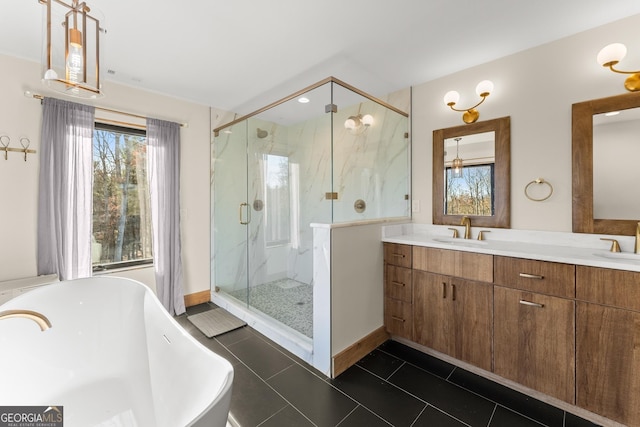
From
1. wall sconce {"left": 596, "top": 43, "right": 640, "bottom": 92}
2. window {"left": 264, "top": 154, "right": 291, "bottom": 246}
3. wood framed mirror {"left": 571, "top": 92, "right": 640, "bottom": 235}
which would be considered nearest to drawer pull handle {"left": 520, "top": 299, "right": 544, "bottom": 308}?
wood framed mirror {"left": 571, "top": 92, "right": 640, "bottom": 235}

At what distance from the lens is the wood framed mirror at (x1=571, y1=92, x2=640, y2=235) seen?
1.71 m

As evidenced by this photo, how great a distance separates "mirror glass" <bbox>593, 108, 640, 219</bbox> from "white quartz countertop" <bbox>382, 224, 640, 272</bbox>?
205 mm

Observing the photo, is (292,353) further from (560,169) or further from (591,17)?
(591,17)

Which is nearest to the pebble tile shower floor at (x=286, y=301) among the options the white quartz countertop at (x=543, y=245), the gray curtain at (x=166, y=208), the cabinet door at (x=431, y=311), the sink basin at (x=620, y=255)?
the gray curtain at (x=166, y=208)

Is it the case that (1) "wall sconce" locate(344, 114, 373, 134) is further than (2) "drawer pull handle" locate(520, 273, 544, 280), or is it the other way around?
(1) "wall sconce" locate(344, 114, 373, 134)

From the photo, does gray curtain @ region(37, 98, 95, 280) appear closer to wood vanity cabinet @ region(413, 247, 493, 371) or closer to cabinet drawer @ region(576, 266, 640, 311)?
wood vanity cabinet @ region(413, 247, 493, 371)

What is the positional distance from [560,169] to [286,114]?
2.45m

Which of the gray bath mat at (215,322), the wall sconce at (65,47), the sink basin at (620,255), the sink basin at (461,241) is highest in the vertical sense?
the wall sconce at (65,47)

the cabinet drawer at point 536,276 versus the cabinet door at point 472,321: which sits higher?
the cabinet drawer at point 536,276

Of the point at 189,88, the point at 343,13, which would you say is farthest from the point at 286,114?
the point at 343,13

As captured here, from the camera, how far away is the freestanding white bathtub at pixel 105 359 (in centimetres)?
129

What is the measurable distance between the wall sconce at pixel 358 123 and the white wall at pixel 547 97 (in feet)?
2.77

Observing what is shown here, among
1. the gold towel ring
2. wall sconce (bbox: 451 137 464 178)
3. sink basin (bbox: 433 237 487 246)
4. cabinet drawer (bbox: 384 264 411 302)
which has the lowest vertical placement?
cabinet drawer (bbox: 384 264 411 302)

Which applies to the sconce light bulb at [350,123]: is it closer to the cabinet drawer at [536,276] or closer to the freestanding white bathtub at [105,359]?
the cabinet drawer at [536,276]
